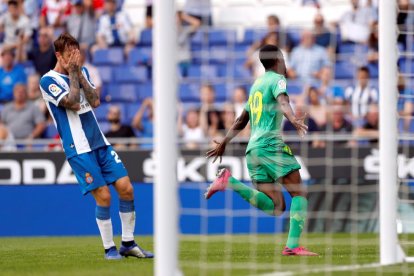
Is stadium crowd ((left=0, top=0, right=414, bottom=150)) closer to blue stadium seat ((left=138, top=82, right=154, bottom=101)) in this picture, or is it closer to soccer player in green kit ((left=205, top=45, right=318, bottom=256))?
blue stadium seat ((left=138, top=82, right=154, bottom=101))

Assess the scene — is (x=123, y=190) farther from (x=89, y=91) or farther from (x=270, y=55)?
(x=270, y=55)

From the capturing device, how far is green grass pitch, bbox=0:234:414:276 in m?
8.27

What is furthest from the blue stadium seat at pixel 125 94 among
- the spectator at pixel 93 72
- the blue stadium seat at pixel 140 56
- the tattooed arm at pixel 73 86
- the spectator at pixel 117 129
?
the tattooed arm at pixel 73 86

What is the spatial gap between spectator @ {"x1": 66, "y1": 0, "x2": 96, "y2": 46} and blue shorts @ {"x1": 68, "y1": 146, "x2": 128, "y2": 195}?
9.14 metres

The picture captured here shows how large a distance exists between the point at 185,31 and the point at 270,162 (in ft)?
21.9

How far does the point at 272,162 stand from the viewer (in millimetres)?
9875

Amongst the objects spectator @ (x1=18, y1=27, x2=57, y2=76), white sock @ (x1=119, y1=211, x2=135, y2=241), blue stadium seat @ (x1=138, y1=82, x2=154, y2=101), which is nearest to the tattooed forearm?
white sock @ (x1=119, y1=211, x2=135, y2=241)

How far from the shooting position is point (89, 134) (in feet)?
30.6

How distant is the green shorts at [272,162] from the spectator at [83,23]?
8873mm

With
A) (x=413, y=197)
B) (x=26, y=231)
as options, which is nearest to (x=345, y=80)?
(x=413, y=197)

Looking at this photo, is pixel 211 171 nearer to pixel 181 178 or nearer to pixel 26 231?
pixel 181 178

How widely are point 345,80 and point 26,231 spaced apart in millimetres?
5210

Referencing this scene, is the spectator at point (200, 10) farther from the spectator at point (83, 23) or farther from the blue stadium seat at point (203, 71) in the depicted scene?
the spectator at point (83, 23)

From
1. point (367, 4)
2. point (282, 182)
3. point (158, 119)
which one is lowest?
point (282, 182)
